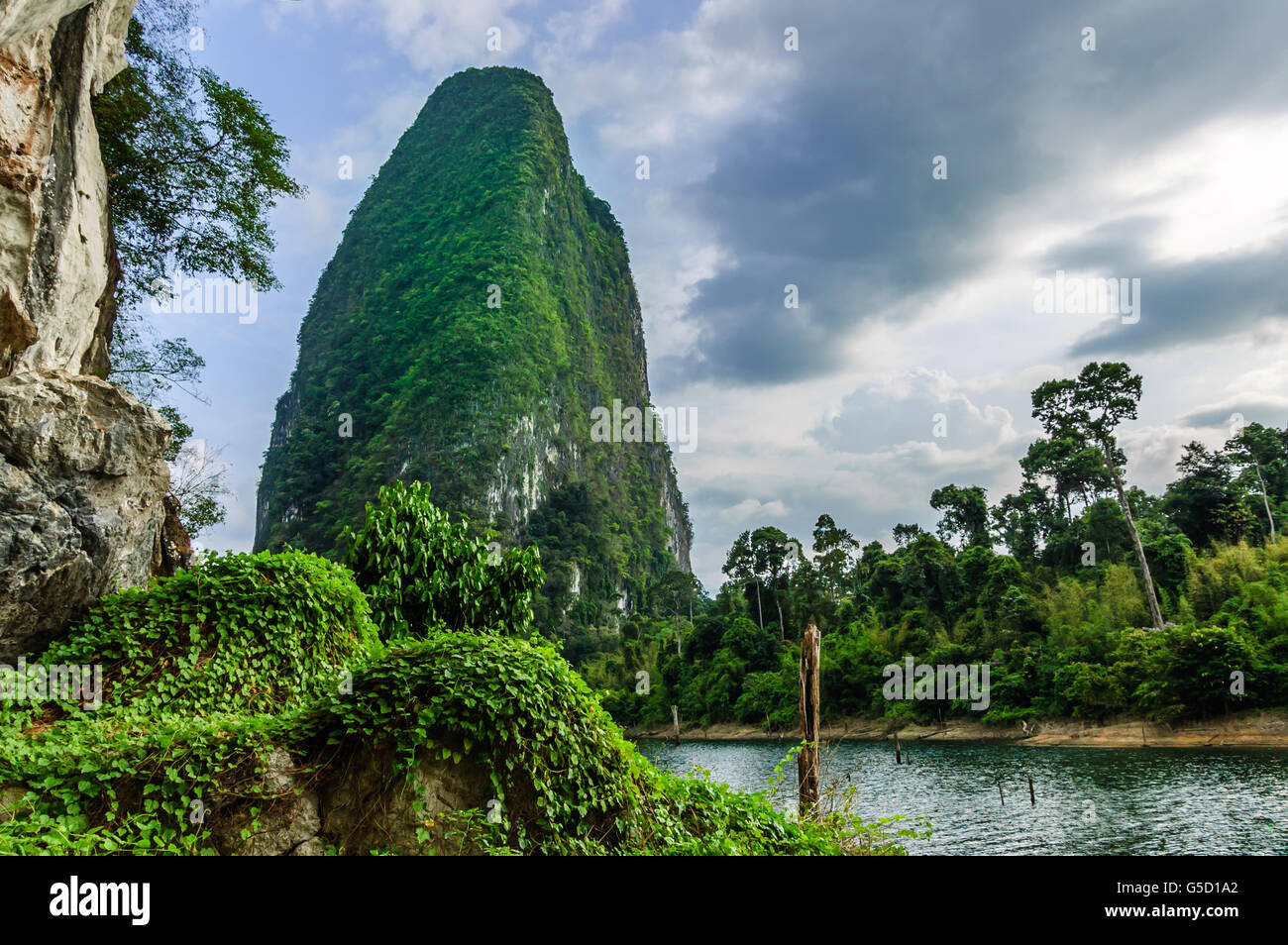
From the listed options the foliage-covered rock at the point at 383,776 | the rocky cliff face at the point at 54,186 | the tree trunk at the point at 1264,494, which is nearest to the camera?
the foliage-covered rock at the point at 383,776

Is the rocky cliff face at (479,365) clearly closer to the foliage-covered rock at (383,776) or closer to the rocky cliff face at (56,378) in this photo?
the rocky cliff face at (56,378)

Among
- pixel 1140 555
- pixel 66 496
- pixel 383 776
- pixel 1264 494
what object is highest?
pixel 1264 494

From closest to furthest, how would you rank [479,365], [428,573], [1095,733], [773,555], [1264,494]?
[428,573]
[1095,733]
[1264,494]
[773,555]
[479,365]

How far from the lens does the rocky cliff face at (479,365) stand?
2571 inches

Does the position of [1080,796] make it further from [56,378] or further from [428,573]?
[56,378]

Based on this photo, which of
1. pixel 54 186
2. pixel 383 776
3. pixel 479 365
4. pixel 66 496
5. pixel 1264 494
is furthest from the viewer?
pixel 479 365

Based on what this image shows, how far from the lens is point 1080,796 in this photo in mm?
17859

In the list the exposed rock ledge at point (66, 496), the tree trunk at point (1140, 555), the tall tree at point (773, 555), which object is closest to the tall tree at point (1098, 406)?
the tree trunk at point (1140, 555)

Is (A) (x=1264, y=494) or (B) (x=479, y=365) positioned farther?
(B) (x=479, y=365)

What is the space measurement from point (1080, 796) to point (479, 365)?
194 ft

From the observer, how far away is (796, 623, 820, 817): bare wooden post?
6.90 metres

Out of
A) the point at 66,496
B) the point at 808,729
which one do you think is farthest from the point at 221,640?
the point at 808,729

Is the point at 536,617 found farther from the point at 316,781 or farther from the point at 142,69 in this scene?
the point at 316,781

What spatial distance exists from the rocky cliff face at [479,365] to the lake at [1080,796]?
39.5 meters
